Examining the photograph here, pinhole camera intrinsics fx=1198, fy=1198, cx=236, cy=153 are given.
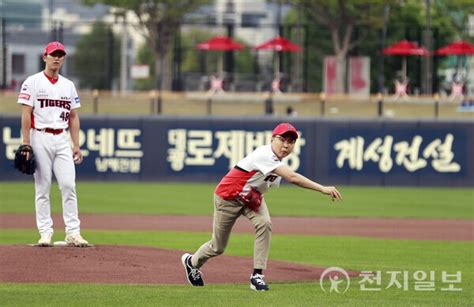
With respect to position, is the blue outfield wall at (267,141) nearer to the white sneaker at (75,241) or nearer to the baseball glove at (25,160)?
the white sneaker at (75,241)

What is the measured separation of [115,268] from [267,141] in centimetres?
1697

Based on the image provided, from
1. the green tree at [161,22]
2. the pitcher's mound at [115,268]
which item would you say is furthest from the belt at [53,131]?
the green tree at [161,22]

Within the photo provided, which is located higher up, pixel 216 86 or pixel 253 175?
pixel 216 86

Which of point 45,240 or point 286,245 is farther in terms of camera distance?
point 286,245

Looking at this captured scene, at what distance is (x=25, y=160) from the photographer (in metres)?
11.3

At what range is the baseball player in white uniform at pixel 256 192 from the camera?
9.53 m

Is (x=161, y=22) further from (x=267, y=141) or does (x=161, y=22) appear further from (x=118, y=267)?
(x=118, y=267)

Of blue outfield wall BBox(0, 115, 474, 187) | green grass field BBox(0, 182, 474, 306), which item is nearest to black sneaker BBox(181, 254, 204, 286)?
green grass field BBox(0, 182, 474, 306)

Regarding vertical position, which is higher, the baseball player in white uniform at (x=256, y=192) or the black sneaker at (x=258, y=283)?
the baseball player in white uniform at (x=256, y=192)

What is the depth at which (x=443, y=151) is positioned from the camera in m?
27.9

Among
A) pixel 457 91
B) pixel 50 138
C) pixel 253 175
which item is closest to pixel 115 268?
pixel 50 138

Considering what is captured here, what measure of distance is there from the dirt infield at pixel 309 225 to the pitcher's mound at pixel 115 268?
5.18m

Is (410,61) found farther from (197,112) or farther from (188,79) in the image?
(197,112)

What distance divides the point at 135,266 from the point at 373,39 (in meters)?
38.8
